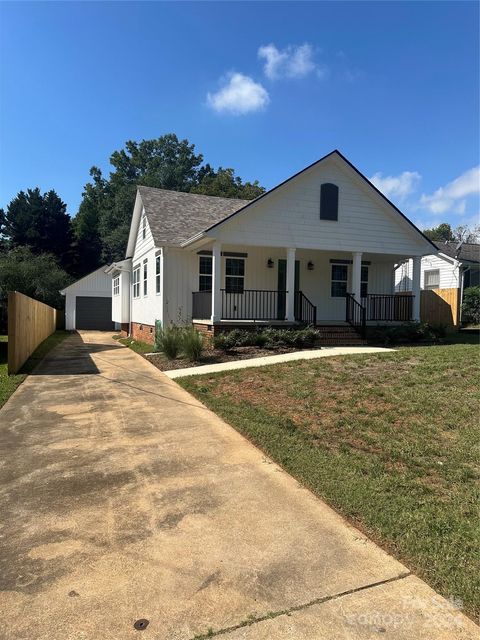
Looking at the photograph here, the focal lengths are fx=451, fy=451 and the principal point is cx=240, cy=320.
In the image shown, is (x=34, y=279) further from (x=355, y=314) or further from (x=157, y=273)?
(x=355, y=314)

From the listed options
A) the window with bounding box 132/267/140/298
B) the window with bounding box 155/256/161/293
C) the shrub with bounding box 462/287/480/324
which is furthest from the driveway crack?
the shrub with bounding box 462/287/480/324

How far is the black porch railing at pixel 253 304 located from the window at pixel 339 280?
7.95 ft

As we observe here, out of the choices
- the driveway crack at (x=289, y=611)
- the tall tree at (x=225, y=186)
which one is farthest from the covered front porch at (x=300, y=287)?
Result: the tall tree at (x=225, y=186)

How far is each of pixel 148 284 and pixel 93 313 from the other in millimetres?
15985

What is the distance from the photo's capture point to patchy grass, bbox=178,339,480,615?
3.32m

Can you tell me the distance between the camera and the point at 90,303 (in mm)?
33094

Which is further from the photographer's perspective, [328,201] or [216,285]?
[328,201]

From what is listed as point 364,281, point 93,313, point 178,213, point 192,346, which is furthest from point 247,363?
point 93,313

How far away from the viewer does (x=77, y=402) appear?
810 centimetres

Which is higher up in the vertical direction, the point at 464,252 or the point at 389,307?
the point at 464,252

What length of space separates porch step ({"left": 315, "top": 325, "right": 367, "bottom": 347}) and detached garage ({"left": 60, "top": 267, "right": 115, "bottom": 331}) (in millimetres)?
22001

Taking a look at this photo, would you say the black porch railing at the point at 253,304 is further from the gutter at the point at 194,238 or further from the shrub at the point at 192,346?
the shrub at the point at 192,346

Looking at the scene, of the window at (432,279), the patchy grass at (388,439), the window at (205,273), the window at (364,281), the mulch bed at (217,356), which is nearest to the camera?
the patchy grass at (388,439)

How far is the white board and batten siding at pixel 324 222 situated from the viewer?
1491cm
